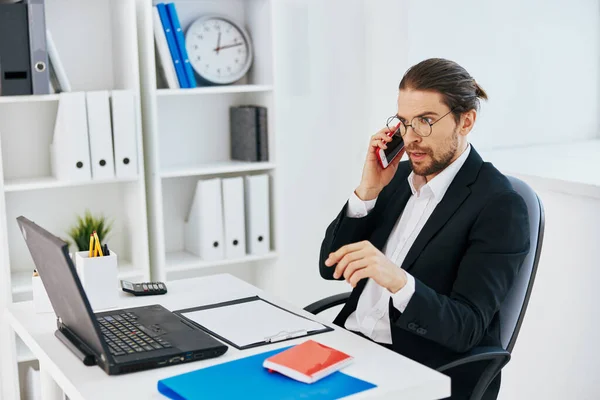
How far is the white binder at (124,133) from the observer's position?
323 cm

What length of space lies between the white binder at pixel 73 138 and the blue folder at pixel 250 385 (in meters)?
1.67

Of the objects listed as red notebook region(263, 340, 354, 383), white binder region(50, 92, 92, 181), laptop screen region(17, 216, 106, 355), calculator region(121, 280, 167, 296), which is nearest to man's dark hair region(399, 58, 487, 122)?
red notebook region(263, 340, 354, 383)

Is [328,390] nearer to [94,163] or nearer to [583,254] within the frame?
[583,254]

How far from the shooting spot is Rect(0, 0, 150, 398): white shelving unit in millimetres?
3281

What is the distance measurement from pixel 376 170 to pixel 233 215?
4.24 feet

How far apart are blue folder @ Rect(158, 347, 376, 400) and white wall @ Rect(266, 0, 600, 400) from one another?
179 cm

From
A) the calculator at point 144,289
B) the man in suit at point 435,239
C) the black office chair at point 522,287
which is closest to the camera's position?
the man in suit at point 435,239

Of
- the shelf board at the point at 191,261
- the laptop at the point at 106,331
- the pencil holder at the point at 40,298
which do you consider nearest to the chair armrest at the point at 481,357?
the laptop at the point at 106,331

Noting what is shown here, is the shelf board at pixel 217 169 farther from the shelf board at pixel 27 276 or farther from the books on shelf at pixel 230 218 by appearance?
the shelf board at pixel 27 276

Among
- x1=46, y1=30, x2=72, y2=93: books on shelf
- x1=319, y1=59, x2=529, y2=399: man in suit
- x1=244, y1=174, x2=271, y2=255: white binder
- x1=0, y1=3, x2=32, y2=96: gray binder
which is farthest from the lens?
x1=244, y1=174, x2=271, y2=255: white binder

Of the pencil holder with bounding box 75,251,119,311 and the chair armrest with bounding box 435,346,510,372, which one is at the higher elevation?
the pencil holder with bounding box 75,251,119,311

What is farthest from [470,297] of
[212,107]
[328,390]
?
[212,107]

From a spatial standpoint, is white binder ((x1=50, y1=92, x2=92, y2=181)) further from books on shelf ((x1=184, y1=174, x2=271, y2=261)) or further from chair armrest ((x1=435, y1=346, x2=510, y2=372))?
chair armrest ((x1=435, y1=346, x2=510, y2=372))

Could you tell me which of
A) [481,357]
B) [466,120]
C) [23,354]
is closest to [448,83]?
[466,120]
